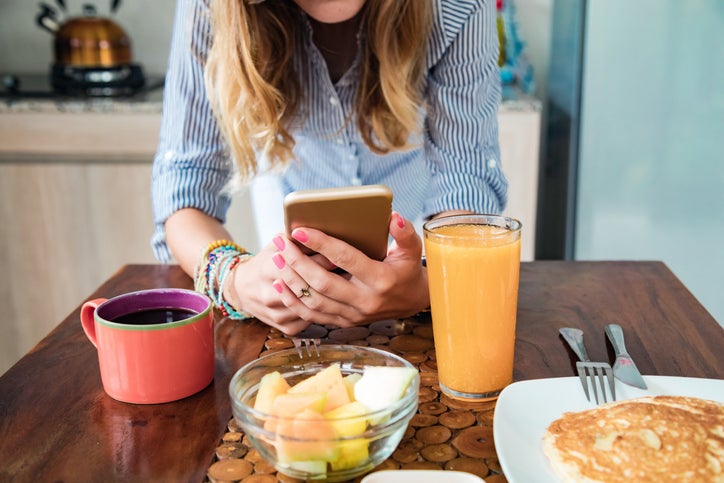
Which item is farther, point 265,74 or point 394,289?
point 265,74

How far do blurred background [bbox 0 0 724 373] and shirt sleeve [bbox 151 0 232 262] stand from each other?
80cm

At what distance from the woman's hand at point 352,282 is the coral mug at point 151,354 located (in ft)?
0.42

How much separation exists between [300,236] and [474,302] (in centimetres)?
21

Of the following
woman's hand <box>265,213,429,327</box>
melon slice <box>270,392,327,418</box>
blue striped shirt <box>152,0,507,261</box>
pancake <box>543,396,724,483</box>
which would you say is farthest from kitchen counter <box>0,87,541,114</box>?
melon slice <box>270,392,327,418</box>

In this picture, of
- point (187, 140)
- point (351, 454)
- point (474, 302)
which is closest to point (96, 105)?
point (187, 140)

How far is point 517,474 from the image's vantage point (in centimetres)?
62

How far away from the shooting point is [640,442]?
25.0 inches

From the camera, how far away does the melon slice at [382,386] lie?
0.66 meters

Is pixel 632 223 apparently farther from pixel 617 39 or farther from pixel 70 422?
pixel 70 422

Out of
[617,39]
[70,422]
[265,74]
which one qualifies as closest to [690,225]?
[617,39]

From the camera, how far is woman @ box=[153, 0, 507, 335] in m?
1.20

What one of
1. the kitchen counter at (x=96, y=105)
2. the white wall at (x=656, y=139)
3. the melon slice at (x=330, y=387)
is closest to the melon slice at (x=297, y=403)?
the melon slice at (x=330, y=387)

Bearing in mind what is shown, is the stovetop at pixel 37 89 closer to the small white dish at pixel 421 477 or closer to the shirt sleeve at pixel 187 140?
the shirt sleeve at pixel 187 140

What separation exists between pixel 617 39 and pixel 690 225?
0.63 meters
